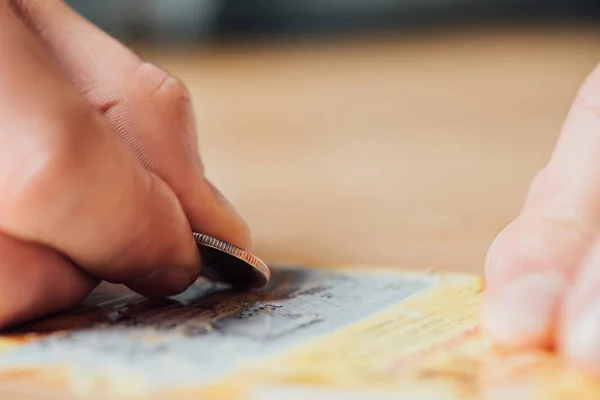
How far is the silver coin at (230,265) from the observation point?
22.3 inches

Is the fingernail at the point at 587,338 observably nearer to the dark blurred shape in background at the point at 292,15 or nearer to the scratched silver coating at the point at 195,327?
the scratched silver coating at the point at 195,327

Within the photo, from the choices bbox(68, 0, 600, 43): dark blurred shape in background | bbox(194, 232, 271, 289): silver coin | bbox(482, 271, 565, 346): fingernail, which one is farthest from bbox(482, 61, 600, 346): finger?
bbox(68, 0, 600, 43): dark blurred shape in background

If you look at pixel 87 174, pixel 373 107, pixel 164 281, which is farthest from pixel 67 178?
pixel 373 107

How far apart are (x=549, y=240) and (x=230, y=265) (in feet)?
0.68

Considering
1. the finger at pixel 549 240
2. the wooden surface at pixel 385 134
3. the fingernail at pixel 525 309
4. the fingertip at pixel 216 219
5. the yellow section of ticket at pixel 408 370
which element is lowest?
the yellow section of ticket at pixel 408 370

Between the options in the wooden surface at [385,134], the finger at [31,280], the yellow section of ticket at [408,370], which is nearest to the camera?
the yellow section of ticket at [408,370]

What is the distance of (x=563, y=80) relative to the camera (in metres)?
2.31

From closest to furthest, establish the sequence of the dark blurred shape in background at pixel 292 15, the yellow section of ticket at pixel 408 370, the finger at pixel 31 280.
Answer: the yellow section of ticket at pixel 408 370 < the finger at pixel 31 280 < the dark blurred shape in background at pixel 292 15

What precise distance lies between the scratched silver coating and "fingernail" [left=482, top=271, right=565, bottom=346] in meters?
0.09

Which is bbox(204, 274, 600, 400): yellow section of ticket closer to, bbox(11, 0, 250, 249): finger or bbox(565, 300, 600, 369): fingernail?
bbox(565, 300, 600, 369): fingernail

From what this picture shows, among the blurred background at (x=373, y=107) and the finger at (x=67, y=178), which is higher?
the blurred background at (x=373, y=107)

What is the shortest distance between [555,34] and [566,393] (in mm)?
2845

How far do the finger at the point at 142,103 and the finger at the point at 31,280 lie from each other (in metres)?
0.08

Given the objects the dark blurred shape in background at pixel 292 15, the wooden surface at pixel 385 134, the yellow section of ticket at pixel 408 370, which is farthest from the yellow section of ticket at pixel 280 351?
the dark blurred shape in background at pixel 292 15
